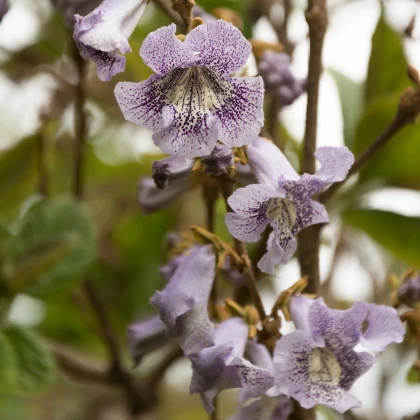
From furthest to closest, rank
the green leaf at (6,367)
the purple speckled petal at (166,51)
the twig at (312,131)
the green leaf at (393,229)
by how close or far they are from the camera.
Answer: the green leaf at (393,229), the green leaf at (6,367), the twig at (312,131), the purple speckled petal at (166,51)

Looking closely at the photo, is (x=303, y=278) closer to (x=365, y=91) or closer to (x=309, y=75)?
(x=309, y=75)

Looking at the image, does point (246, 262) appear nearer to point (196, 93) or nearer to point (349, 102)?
point (196, 93)

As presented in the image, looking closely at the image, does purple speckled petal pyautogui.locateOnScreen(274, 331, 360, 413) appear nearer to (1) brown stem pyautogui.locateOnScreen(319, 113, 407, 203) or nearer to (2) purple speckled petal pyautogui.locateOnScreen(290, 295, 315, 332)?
(2) purple speckled petal pyautogui.locateOnScreen(290, 295, 315, 332)

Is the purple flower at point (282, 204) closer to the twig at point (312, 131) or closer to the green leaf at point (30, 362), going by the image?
the twig at point (312, 131)

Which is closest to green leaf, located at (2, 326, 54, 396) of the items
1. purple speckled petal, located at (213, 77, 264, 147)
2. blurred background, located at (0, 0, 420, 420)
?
blurred background, located at (0, 0, 420, 420)

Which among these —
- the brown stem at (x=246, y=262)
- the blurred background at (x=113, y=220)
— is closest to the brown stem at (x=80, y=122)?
the blurred background at (x=113, y=220)

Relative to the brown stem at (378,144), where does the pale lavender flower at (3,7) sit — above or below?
above

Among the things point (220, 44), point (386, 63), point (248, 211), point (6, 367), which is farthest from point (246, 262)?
point (386, 63)
